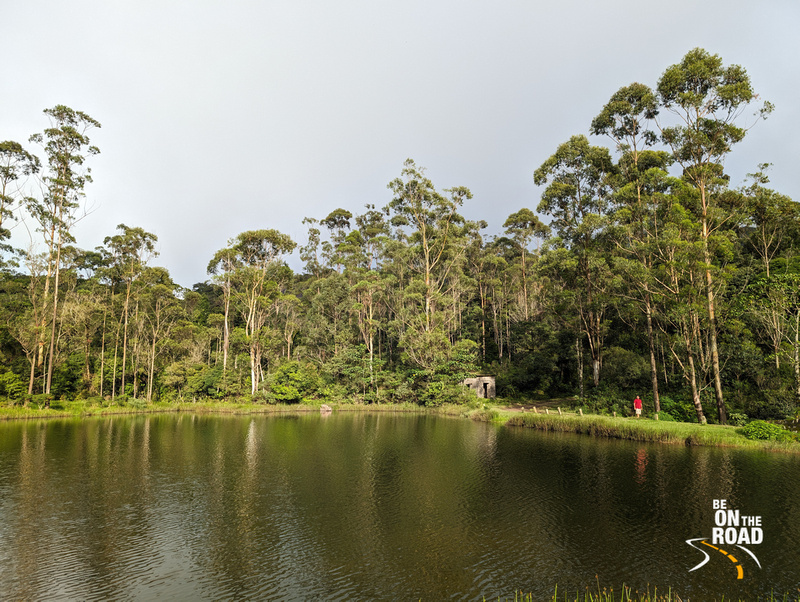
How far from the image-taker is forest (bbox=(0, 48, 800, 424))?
27594mm

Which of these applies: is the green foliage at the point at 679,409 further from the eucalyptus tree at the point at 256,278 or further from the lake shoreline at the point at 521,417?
the eucalyptus tree at the point at 256,278

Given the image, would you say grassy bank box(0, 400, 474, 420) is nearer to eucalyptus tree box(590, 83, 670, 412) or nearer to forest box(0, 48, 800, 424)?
forest box(0, 48, 800, 424)

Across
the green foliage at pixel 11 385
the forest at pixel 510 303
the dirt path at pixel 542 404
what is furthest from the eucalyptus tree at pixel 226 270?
the dirt path at pixel 542 404

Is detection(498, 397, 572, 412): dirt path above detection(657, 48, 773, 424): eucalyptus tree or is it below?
Answer: below

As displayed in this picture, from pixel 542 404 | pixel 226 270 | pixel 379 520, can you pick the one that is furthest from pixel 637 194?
pixel 226 270

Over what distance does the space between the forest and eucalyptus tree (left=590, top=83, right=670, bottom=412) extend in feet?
0.53

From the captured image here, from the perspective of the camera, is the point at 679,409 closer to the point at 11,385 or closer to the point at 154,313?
the point at 154,313

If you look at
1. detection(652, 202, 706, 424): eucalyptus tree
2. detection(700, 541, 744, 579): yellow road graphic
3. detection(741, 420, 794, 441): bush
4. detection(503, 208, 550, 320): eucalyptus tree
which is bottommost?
detection(700, 541, 744, 579): yellow road graphic

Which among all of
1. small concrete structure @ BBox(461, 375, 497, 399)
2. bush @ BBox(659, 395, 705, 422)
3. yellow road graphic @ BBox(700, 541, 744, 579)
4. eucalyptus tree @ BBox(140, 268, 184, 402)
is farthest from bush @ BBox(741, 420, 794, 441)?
eucalyptus tree @ BBox(140, 268, 184, 402)

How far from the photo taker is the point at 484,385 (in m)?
47.4

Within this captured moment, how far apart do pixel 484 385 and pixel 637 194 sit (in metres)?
24.9

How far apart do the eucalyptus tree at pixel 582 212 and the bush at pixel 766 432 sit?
1427 centimetres

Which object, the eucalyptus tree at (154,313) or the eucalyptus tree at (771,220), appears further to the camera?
the eucalyptus tree at (154,313)

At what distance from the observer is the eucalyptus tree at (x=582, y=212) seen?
35.8 metres
